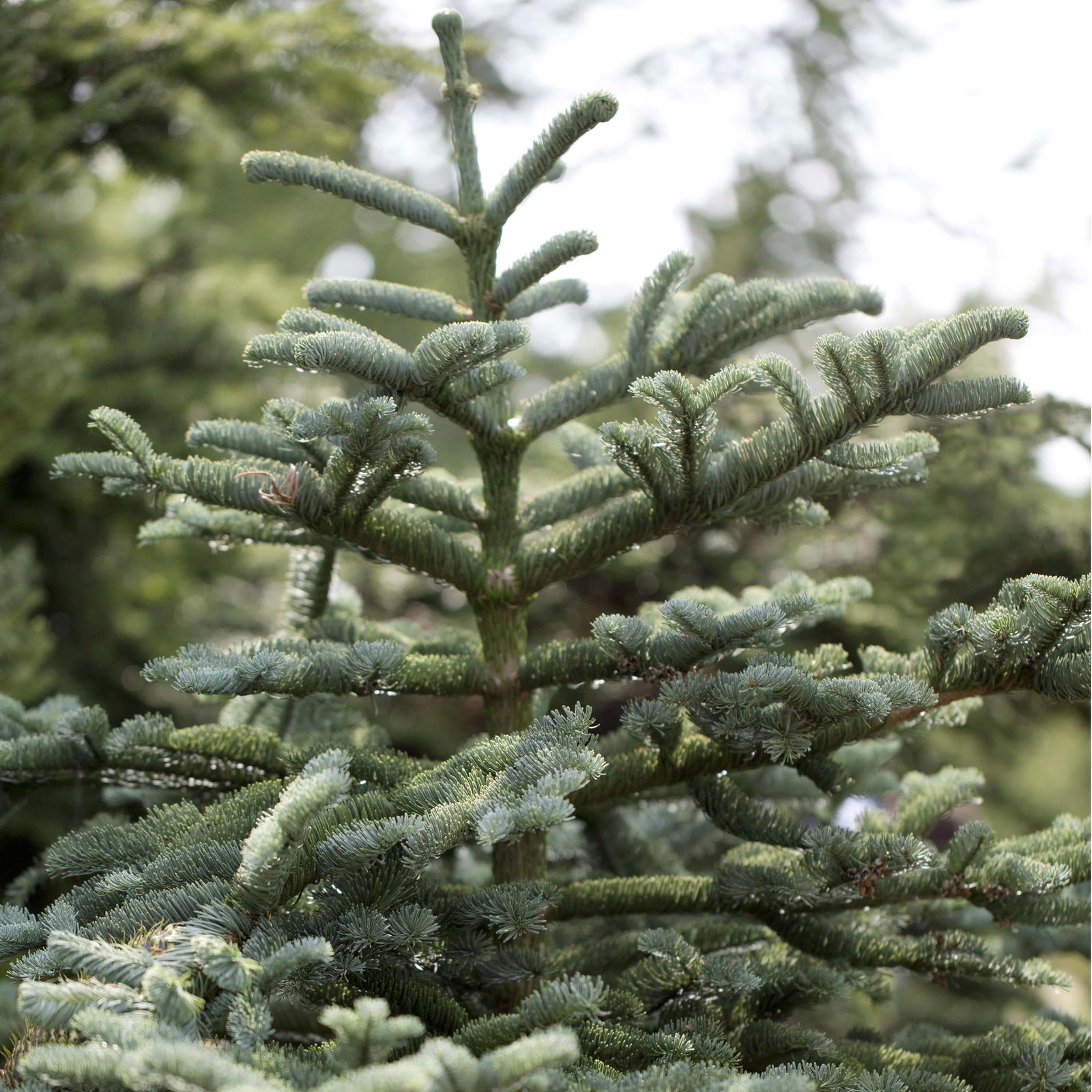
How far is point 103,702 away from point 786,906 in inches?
108

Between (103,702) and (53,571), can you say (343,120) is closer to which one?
(53,571)

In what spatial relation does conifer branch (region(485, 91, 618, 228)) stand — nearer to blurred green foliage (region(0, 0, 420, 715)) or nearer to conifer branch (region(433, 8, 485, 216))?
conifer branch (region(433, 8, 485, 216))

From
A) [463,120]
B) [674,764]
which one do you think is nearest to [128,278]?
[463,120]

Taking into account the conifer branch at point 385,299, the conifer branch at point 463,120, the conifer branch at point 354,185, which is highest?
the conifer branch at point 463,120

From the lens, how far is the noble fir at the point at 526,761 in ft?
2.72

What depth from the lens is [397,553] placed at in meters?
1.20

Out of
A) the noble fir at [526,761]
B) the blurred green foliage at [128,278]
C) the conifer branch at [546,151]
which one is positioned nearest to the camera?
the noble fir at [526,761]

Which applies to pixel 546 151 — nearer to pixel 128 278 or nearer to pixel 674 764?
pixel 674 764

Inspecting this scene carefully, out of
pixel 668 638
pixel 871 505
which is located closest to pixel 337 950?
pixel 668 638

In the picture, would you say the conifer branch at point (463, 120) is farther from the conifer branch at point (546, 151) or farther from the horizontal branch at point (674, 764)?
→ the horizontal branch at point (674, 764)

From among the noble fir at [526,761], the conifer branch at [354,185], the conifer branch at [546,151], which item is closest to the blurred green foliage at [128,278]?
the noble fir at [526,761]

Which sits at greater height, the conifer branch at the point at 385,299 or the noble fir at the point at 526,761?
the conifer branch at the point at 385,299

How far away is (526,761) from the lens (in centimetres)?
91

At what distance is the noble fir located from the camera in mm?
831
